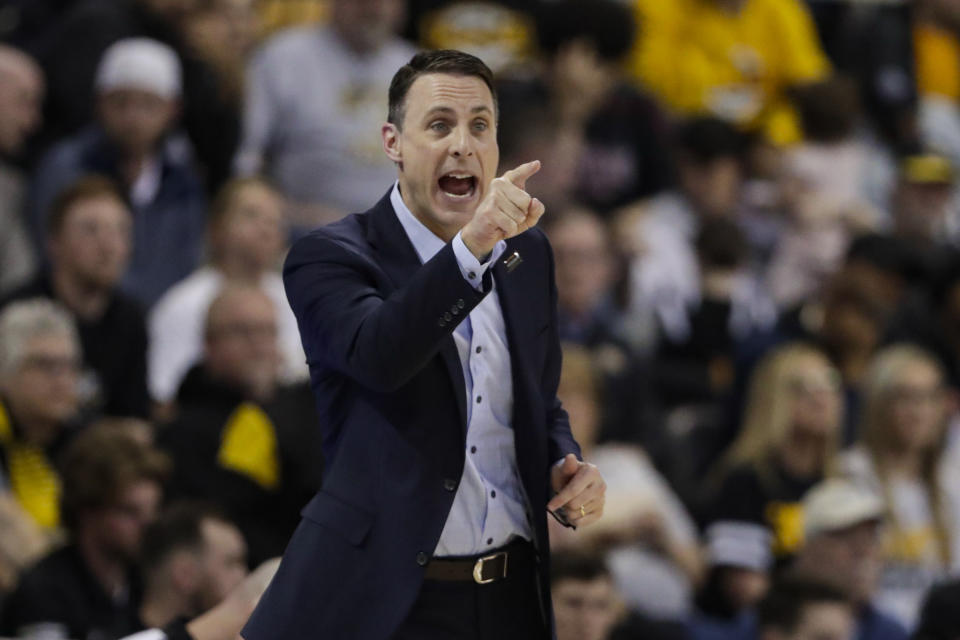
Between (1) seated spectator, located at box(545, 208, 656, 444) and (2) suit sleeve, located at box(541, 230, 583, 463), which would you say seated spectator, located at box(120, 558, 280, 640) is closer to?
(2) suit sleeve, located at box(541, 230, 583, 463)

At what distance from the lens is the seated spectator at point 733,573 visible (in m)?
6.37

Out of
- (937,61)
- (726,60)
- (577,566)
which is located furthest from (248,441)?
(937,61)

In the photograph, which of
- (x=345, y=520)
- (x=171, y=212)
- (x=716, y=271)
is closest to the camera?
(x=345, y=520)

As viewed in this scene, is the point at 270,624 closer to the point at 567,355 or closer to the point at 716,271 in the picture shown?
the point at 567,355

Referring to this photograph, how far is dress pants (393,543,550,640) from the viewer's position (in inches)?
114

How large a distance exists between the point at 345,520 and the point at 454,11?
639cm

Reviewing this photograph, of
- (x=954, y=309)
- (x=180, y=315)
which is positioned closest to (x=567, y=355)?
(x=180, y=315)

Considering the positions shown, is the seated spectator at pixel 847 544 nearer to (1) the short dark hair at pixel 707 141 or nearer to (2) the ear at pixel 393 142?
(1) the short dark hair at pixel 707 141

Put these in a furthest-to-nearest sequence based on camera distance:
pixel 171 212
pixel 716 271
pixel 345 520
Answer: pixel 716 271
pixel 171 212
pixel 345 520

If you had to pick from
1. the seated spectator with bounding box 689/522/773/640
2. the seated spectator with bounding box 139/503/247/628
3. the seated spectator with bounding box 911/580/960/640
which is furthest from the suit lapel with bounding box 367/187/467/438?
the seated spectator with bounding box 689/522/773/640

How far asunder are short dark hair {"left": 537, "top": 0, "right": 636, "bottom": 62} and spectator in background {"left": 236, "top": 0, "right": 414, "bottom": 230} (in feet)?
3.34

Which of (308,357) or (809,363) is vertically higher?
(809,363)

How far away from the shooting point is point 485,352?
297 centimetres

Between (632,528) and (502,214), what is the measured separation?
386cm
